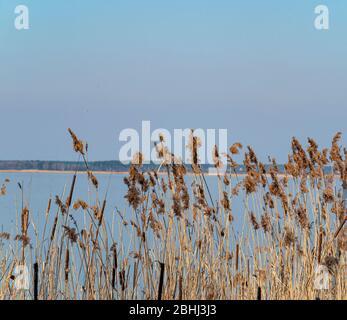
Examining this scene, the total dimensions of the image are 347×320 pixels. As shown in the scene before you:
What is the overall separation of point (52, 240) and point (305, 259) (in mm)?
1387

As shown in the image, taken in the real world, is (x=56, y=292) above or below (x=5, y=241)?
below

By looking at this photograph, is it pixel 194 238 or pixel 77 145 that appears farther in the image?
pixel 194 238

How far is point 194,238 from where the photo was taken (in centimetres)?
411

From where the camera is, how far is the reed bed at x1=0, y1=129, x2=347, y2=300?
372 centimetres

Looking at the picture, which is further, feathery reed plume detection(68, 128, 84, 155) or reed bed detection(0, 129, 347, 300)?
reed bed detection(0, 129, 347, 300)

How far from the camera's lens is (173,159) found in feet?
12.6

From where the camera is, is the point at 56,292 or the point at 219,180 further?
the point at 219,180

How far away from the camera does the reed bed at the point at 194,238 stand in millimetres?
3721

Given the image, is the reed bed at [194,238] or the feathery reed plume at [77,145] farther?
the reed bed at [194,238]

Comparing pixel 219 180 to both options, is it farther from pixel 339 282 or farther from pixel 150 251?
pixel 339 282
